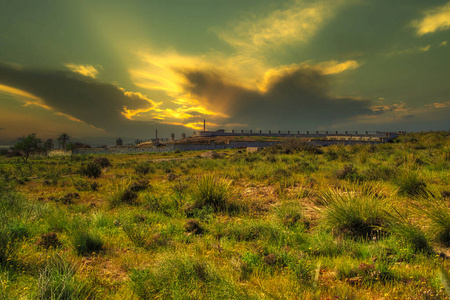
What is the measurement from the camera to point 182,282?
243 centimetres

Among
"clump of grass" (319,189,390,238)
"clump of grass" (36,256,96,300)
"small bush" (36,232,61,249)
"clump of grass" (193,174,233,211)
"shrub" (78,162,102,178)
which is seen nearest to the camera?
"clump of grass" (36,256,96,300)

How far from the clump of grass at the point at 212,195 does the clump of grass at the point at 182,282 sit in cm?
283

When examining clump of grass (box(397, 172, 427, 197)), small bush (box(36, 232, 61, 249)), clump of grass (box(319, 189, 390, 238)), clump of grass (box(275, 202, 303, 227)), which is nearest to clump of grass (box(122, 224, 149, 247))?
small bush (box(36, 232, 61, 249))

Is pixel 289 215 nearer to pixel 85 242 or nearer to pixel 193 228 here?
pixel 193 228

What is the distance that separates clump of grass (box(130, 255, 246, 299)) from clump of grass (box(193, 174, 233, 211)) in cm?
283

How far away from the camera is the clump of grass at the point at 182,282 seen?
Answer: 219 centimetres

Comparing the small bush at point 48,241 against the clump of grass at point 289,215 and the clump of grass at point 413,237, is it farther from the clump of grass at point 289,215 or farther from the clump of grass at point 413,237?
the clump of grass at point 413,237

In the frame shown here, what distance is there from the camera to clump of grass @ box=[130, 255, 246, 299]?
2188mm

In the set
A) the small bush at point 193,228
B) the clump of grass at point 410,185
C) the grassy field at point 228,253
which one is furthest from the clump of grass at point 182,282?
the clump of grass at point 410,185

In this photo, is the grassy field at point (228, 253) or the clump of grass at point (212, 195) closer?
the grassy field at point (228, 253)

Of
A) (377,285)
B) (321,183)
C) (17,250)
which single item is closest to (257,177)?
(321,183)

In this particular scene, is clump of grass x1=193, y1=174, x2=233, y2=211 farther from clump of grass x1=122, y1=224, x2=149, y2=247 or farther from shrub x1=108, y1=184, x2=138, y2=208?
shrub x1=108, y1=184, x2=138, y2=208

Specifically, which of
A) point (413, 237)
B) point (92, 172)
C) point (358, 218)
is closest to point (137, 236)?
point (358, 218)

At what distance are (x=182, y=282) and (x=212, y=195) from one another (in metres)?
3.27
